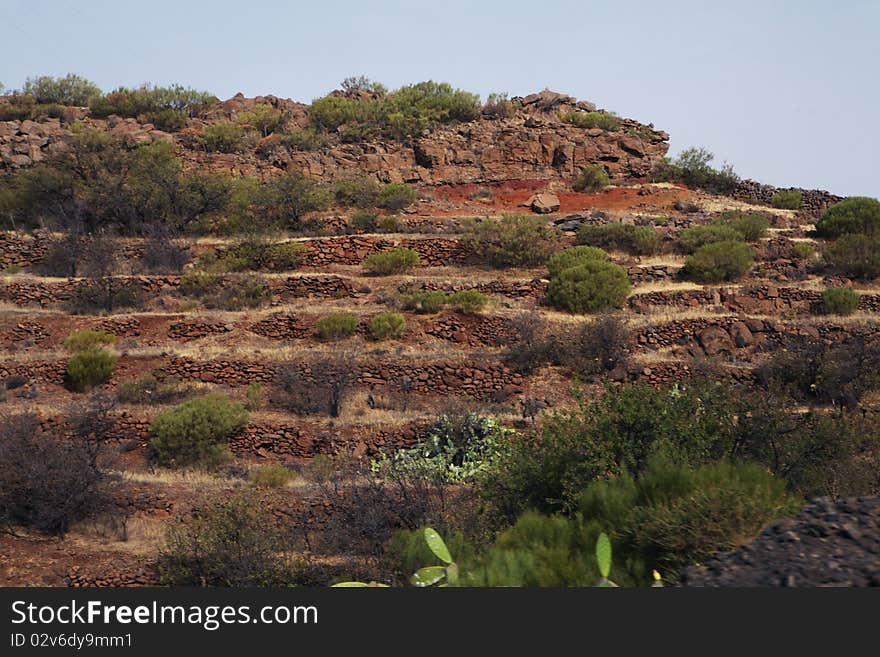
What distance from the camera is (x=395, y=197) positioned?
34938 millimetres

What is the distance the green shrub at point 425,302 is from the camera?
24734 millimetres

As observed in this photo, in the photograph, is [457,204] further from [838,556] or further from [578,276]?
[838,556]

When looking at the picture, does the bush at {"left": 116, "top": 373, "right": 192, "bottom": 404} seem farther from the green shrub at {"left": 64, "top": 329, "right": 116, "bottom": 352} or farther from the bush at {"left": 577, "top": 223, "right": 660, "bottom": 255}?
the bush at {"left": 577, "top": 223, "right": 660, "bottom": 255}

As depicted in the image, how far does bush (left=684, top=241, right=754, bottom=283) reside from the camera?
27531mm

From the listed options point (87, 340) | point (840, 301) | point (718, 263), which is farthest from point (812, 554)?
point (718, 263)

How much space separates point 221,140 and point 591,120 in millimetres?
20486

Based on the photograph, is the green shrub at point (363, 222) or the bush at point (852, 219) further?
the green shrub at point (363, 222)

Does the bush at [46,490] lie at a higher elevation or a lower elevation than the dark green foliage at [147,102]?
lower

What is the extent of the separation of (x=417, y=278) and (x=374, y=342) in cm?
473

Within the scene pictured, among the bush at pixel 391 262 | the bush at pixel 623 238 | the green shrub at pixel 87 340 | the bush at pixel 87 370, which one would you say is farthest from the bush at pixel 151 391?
the bush at pixel 623 238

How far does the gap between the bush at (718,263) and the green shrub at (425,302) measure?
9.08 m

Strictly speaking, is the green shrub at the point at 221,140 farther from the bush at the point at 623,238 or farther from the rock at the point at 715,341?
the rock at the point at 715,341

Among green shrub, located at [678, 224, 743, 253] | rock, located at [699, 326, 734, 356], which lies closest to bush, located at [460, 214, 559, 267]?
green shrub, located at [678, 224, 743, 253]

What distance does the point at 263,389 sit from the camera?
21.1 metres
